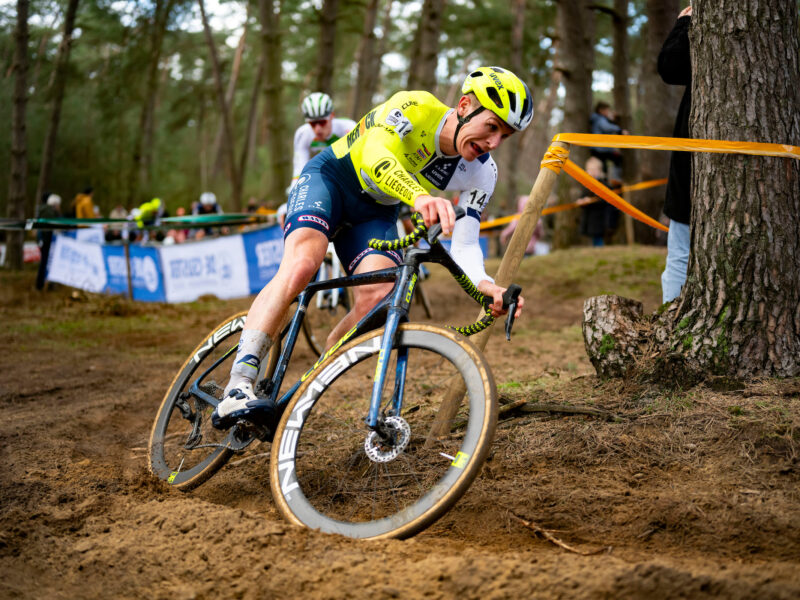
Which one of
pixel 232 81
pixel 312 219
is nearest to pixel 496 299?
pixel 312 219

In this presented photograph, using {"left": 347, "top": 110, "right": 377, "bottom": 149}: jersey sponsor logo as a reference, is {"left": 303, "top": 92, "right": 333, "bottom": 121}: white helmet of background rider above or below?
above

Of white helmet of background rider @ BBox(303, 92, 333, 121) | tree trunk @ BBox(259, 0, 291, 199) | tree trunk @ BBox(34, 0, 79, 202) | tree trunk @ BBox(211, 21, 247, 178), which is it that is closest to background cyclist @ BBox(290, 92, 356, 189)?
white helmet of background rider @ BBox(303, 92, 333, 121)

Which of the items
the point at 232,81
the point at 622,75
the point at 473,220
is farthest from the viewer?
the point at 232,81

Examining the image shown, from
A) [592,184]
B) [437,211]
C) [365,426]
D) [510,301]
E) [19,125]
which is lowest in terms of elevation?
[365,426]

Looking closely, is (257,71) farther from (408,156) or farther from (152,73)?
(408,156)

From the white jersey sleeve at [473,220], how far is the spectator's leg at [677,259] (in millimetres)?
1496

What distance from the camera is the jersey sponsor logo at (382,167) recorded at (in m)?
3.27

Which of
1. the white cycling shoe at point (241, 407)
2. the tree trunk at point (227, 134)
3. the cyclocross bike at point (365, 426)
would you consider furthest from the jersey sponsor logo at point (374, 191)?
the tree trunk at point (227, 134)

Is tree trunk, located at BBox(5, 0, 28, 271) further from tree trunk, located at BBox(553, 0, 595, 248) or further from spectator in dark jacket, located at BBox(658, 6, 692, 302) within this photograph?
spectator in dark jacket, located at BBox(658, 6, 692, 302)

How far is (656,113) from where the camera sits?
13.3m

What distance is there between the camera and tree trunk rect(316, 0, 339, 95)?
53.5 ft

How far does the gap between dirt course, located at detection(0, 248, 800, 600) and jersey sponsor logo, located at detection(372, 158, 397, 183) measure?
1464mm

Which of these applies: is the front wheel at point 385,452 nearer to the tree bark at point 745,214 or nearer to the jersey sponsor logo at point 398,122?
the jersey sponsor logo at point 398,122

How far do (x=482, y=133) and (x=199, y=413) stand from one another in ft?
6.88
